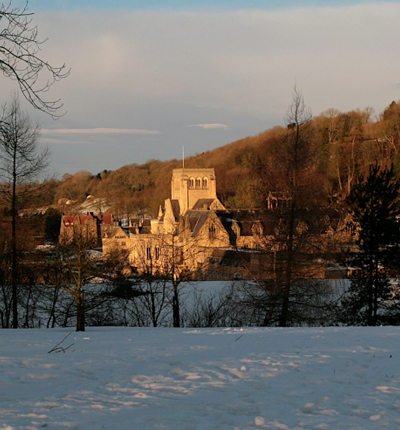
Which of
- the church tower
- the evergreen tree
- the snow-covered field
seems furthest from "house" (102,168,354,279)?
the snow-covered field

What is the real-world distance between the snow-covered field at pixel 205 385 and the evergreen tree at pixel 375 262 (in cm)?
1198

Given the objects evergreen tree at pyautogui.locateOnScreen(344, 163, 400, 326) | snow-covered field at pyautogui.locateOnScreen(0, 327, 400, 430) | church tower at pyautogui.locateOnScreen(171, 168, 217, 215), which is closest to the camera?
snow-covered field at pyautogui.locateOnScreen(0, 327, 400, 430)

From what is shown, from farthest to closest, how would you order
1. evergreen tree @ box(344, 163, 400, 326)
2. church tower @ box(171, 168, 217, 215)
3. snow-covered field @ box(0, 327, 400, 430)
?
1. church tower @ box(171, 168, 217, 215)
2. evergreen tree @ box(344, 163, 400, 326)
3. snow-covered field @ box(0, 327, 400, 430)

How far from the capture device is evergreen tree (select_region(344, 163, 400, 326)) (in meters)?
A: 21.5

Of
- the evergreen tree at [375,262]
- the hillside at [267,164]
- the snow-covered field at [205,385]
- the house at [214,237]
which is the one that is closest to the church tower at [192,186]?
the house at [214,237]

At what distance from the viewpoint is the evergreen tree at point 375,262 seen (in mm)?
21484

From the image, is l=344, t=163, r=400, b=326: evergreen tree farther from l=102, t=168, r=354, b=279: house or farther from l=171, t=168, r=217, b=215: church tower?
l=171, t=168, r=217, b=215: church tower

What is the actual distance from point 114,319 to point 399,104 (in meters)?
110

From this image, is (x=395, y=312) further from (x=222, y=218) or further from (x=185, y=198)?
(x=185, y=198)

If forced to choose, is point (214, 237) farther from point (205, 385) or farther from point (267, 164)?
point (205, 385)

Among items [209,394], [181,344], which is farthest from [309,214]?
[209,394]

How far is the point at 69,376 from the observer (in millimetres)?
7078

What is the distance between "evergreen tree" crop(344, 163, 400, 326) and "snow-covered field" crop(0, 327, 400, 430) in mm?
11978

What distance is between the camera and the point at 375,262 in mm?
22516
